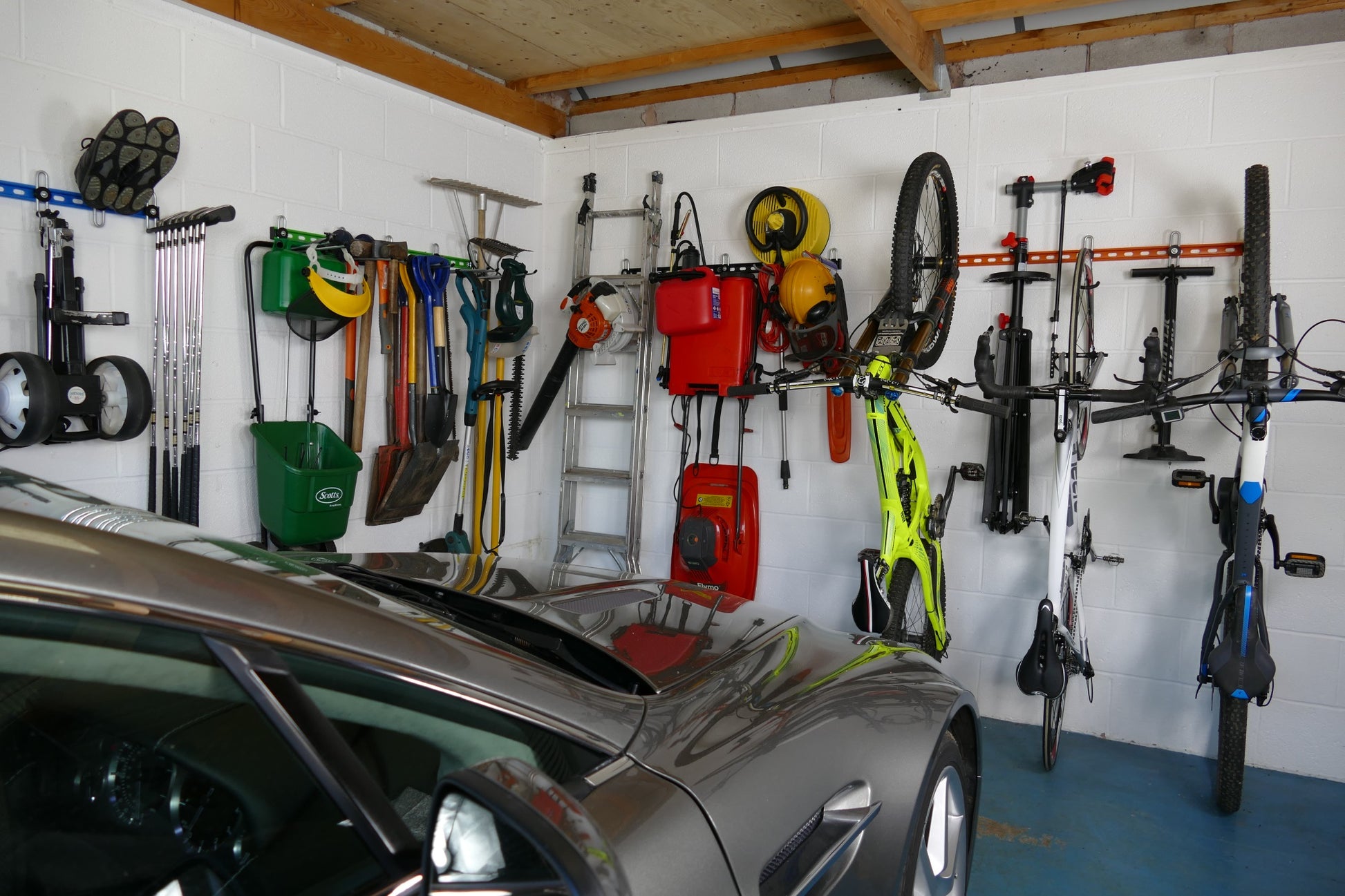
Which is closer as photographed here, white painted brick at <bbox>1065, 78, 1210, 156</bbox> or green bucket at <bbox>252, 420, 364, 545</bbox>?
green bucket at <bbox>252, 420, 364, 545</bbox>

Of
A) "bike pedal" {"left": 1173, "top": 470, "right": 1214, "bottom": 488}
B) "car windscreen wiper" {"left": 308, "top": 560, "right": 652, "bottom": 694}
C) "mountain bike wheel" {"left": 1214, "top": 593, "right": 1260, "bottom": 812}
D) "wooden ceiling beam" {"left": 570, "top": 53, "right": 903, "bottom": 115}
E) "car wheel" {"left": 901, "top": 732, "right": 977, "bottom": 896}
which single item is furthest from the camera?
"wooden ceiling beam" {"left": 570, "top": 53, "right": 903, "bottom": 115}

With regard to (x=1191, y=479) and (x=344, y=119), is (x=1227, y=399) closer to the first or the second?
(x=1191, y=479)

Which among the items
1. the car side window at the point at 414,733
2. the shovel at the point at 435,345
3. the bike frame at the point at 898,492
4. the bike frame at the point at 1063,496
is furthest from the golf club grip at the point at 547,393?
the car side window at the point at 414,733

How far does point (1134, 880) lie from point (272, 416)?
324 centimetres

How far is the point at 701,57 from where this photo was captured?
4125 mm

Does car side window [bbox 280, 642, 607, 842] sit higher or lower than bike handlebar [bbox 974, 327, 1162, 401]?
lower

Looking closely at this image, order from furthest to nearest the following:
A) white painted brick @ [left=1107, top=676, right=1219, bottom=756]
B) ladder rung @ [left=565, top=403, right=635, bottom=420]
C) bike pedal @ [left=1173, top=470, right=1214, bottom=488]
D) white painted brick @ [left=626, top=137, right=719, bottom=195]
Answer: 1. ladder rung @ [left=565, top=403, right=635, bottom=420]
2. white painted brick @ [left=626, top=137, right=719, bottom=195]
3. white painted brick @ [left=1107, top=676, right=1219, bottom=756]
4. bike pedal @ [left=1173, top=470, right=1214, bottom=488]

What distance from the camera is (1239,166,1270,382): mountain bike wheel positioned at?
2.83 metres

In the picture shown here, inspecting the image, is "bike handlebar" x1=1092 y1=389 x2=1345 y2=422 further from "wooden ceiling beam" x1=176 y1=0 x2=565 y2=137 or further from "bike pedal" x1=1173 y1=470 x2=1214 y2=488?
"wooden ceiling beam" x1=176 y1=0 x2=565 y2=137

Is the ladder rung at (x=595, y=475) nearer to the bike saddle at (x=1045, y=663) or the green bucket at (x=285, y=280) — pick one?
the green bucket at (x=285, y=280)

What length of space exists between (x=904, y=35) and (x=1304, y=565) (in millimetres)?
2295

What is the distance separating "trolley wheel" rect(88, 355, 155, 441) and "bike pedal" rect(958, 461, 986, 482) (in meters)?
2.93

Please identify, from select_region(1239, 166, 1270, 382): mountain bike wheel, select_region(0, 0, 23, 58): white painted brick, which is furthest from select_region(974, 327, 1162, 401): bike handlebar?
select_region(0, 0, 23, 58): white painted brick

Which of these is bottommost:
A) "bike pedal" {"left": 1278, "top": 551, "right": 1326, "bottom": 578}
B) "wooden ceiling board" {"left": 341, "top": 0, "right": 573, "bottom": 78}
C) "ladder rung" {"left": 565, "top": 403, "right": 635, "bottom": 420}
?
"bike pedal" {"left": 1278, "top": 551, "right": 1326, "bottom": 578}
